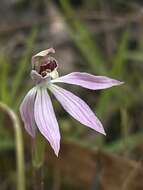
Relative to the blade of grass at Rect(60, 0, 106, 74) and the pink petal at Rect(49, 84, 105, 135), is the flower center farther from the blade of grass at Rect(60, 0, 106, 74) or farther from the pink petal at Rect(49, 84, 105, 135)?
the blade of grass at Rect(60, 0, 106, 74)

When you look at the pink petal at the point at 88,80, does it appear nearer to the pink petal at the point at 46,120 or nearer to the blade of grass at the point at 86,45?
the pink petal at the point at 46,120

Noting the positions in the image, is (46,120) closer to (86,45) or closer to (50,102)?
(50,102)

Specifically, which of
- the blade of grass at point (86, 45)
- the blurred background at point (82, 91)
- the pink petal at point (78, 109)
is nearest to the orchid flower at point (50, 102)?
the pink petal at point (78, 109)

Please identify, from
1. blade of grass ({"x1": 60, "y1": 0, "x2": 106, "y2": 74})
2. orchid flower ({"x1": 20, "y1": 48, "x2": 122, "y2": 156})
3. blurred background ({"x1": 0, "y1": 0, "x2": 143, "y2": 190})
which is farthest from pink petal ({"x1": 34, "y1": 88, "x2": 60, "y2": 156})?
blade of grass ({"x1": 60, "y1": 0, "x2": 106, "y2": 74})

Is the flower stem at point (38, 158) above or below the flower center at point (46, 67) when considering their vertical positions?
below

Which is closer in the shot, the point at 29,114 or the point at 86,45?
the point at 29,114

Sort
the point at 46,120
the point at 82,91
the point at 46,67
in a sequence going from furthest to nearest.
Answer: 1. the point at 82,91
2. the point at 46,67
3. the point at 46,120

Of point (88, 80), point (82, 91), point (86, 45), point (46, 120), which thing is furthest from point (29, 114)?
point (82, 91)
